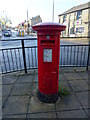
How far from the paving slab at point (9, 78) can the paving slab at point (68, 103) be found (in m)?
1.72

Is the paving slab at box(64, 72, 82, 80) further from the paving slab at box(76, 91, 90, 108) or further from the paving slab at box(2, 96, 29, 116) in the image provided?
the paving slab at box(2, 96, 29, 116)

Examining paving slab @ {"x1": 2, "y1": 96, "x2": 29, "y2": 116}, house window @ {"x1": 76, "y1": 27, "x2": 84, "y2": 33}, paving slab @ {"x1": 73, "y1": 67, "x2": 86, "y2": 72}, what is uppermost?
house window @ {"x1": 76, "y1": 27, "x2": 84, "y2": 33}

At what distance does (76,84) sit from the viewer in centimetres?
304

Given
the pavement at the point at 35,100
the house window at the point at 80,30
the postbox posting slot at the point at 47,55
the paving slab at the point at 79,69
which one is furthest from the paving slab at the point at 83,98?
the house window at the point at 80,30

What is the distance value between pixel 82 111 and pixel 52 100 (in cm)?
67

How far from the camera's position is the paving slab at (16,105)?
6.78 feet

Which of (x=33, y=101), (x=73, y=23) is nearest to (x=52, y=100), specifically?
(x=33, y=101)

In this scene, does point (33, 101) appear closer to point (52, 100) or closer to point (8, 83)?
point (52, 100)

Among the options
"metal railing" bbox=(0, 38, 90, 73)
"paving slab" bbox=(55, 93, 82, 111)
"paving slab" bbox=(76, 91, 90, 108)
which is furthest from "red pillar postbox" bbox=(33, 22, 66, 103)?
"metal railing" bbox=(0, 38, 90, 73)

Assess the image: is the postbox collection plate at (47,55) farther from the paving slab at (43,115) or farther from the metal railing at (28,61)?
the metal railing at (28,61)

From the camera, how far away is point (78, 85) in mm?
2992

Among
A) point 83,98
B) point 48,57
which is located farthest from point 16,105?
point 83,98

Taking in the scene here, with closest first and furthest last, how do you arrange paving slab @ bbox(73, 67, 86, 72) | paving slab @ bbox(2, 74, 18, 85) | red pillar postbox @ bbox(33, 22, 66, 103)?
red pillar postbox @ bbox(33, 22, 66, 103) → paving slab @ bbox(2, 74, 18, 85) → paving slab @ bbox(73, 67, 86, 72)

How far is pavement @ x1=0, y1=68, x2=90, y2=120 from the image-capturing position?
6.58 feet
